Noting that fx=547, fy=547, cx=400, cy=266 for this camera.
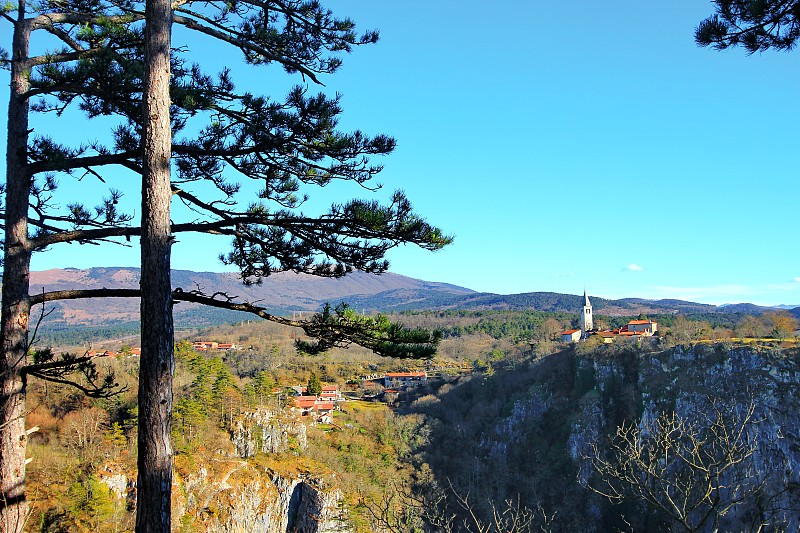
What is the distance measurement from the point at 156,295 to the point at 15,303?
1161 millimetres

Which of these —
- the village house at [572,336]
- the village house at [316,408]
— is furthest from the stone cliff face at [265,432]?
the village house at [572,336]

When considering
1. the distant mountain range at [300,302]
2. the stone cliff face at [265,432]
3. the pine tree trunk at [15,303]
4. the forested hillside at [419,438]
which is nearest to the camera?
the pine tree trunk at [15,303]

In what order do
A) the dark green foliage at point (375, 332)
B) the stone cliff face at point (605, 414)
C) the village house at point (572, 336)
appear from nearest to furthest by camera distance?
the dark green foliage at point (375, 332) < the stone cliff face at point (605, 414) < the village house at point (572, 336)

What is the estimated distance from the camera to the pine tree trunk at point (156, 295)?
2.98m

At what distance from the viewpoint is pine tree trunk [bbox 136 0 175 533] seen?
2.98m

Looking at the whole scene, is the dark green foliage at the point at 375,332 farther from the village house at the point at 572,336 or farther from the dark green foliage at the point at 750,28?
the village house at the point at 572,336

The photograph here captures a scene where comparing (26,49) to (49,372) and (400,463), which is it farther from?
(400,463)

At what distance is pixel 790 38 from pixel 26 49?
520 cm

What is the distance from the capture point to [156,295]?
314cm

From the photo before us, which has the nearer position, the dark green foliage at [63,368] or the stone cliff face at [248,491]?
the dark green foliage at [63,368]

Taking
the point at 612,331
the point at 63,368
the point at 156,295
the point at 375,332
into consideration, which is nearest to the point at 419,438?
the point at 612,331

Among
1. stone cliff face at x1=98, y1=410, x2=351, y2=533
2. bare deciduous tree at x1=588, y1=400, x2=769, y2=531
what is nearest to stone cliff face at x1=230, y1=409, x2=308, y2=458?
stone cliff face at x1=98, y1=410, x2=351, y2=533

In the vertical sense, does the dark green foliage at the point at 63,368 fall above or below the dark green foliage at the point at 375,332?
below

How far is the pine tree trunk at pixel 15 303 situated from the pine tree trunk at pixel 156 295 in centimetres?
96
